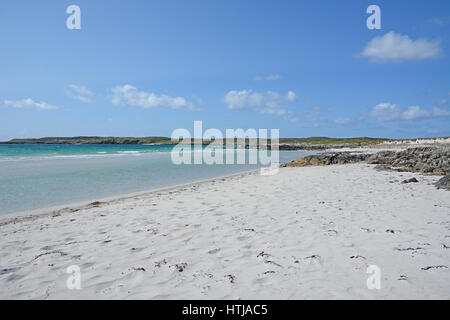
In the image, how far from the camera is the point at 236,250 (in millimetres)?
4562

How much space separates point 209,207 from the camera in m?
7.89

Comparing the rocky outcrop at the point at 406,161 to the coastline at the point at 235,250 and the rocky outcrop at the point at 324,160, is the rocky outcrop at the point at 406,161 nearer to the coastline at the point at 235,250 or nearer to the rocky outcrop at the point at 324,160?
the rocky outcrop at the point at 324,160

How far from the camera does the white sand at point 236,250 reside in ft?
11.0

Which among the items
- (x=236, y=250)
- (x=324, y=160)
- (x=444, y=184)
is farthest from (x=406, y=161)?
(x=236, y=250)

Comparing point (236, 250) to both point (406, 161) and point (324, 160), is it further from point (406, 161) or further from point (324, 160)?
point (324, 160)

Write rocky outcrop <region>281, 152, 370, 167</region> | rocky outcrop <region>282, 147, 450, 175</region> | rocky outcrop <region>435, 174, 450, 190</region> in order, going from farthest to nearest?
rocky outcrop <region>281, 152, 370, 167</region>, rocky outcrop <region>282, 147, 450, 175</region>, rocky outcrop <region>435, 174, 450, 190</region>

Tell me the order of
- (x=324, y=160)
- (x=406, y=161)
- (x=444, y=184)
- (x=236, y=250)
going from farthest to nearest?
(x=324, y=160)
(x=406, y=161)
(x=444, y=184)
(x=236, y=250)

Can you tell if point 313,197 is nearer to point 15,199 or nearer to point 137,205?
point 137,205

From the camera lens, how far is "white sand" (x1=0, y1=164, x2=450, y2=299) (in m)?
3.34

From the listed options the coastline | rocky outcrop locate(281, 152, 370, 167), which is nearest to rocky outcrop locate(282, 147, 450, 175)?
rocky outcrop locate(281, 152, 370, 167)

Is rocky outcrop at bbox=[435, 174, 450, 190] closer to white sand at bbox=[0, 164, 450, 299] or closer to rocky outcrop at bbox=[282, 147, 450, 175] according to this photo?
white sand at bbox=[0, 164, 450, 299]

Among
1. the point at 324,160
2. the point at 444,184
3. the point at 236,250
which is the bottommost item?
the point at 236,250

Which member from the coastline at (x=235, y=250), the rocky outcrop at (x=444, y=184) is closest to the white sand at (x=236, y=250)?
the coastline at (x=235, y=250)
